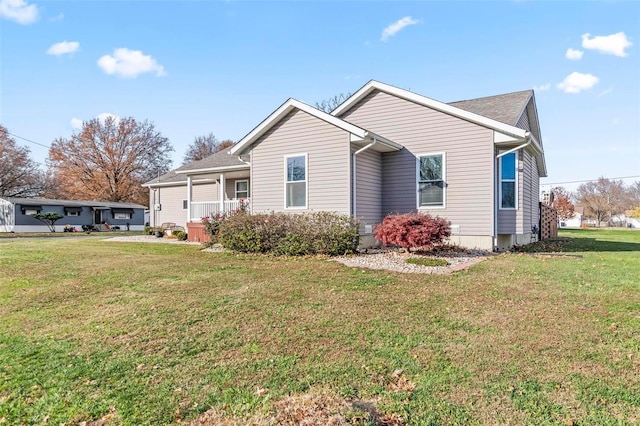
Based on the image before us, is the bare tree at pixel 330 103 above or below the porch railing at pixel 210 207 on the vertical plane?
above

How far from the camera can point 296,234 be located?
10125mm

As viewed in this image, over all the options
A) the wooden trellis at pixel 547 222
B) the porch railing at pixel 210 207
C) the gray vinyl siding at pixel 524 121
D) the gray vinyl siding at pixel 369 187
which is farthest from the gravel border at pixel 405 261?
the wooden trellis at pixel 547 222

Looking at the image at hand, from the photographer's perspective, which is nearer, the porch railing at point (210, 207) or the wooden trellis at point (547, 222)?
the porch railing at point (210, 207)

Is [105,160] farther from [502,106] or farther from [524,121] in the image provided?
[524,121]

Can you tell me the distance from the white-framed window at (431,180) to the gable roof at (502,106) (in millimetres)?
2120

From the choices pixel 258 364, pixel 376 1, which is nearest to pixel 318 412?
pixel 258 364

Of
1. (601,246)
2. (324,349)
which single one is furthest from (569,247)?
(324,349)

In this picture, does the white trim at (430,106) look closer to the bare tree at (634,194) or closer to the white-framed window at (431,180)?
the white-framed window at (431,180)

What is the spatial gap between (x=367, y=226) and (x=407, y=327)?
7146 millimetres

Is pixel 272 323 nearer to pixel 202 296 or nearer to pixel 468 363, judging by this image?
pixel 202 296

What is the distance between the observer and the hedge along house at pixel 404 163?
10906 millimetres

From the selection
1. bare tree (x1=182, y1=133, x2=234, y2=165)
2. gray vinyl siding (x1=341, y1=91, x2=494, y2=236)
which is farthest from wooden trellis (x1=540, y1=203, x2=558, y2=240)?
bare tree (x1=182, y1=133, x2=234, y2=165)

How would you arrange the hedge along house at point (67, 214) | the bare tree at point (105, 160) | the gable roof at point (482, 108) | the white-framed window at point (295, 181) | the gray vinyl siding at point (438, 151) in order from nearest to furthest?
the gable roof at point (482, 108) < the gray vinyl siding at point (438, 151) < the white-framed window at point (295, 181) < the hedge along house at point (67, 214) < the bare tree at point (105, 160)

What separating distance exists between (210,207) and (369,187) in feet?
24.1
